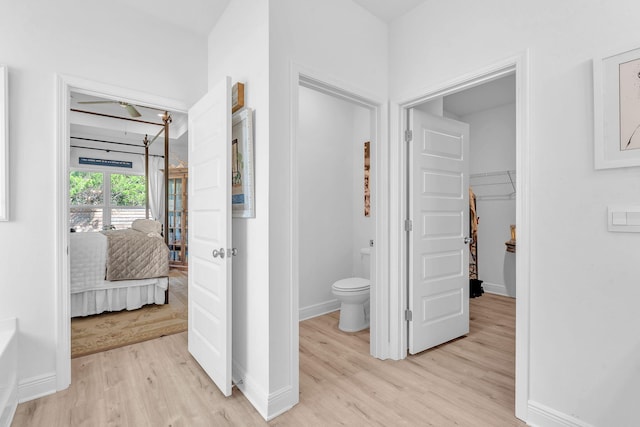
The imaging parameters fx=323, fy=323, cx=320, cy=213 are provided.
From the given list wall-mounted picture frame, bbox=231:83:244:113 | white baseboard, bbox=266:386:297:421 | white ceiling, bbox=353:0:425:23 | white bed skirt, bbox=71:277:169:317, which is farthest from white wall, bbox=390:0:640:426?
white bed skirt, bbox=71:277:169:317

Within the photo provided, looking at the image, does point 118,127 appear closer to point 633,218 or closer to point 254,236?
point 254,236

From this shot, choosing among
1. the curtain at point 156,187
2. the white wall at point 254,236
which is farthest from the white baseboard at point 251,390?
the curtain at point 156,187

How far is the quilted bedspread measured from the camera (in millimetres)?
3568

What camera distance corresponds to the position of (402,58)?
243cm

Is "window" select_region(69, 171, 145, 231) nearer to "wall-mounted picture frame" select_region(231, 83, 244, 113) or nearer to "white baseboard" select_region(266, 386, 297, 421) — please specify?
"wall-mounted picture frame" select_region(231, 83, 244, 113)

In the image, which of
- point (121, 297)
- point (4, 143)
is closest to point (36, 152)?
point (4, 143)

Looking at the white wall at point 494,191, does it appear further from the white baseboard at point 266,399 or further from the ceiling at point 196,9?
the white baseboard at point 266,399

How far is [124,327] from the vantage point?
312 centimetres

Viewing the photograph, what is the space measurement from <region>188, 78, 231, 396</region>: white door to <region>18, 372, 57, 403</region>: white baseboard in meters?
0.84

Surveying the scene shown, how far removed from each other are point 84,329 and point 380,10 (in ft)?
12.4

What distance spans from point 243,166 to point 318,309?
2.09 meters

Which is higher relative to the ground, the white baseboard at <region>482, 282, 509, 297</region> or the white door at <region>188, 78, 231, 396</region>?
the white door at <region>188, 78, 231, 396</region>

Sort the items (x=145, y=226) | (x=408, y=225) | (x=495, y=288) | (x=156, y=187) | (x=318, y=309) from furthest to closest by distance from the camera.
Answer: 1. (x=156, y=187)
2. (x=145, y=226)
3. (x=495, y=288)
4. (x=318, y=309)
5. (x=408, y=225)

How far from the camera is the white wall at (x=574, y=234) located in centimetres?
145
